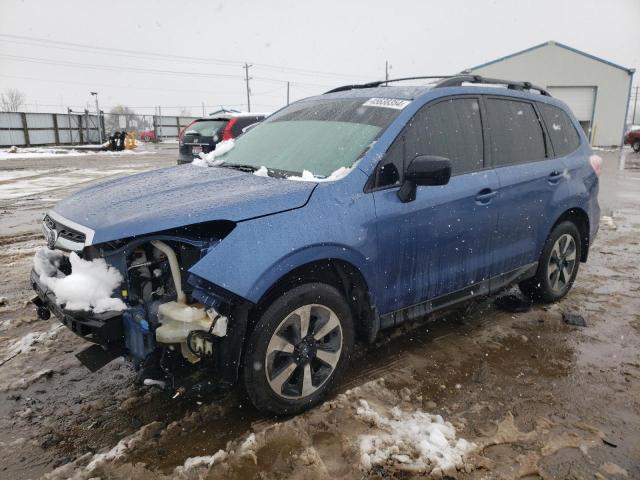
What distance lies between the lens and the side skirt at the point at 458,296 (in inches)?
126

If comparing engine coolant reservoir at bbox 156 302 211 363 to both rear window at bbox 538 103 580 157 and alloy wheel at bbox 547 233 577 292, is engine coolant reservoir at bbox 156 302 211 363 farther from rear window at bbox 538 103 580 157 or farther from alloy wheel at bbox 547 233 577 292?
rear window at bbox 538 103 580 157

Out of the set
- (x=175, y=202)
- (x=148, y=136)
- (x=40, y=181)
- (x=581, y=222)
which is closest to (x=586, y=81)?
Answer: (x=148, y=136)

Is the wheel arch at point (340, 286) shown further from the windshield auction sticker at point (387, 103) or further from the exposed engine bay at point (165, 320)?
the windshield auction sticker at point (387, 103)

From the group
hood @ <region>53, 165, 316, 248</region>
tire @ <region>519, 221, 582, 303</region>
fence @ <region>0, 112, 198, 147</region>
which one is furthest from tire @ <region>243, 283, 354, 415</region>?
fence @ <region>0, 112, 198, 147</region>

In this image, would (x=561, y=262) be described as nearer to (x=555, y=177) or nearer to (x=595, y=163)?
(x=555, y=177)

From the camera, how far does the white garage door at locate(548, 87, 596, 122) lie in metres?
34.5

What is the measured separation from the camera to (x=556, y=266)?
14.8 ft

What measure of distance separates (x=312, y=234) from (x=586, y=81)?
125ft

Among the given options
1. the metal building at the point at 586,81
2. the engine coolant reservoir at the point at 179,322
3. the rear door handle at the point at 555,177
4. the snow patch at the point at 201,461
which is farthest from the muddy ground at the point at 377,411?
the metal building at the point at 586,81

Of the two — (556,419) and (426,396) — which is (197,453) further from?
(556,419)

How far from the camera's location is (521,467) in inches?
96.3

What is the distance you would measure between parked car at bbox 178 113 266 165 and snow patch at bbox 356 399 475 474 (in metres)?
9.14

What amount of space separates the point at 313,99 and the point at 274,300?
2.08 meters

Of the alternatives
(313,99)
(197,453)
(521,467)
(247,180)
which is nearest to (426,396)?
(521,467)
